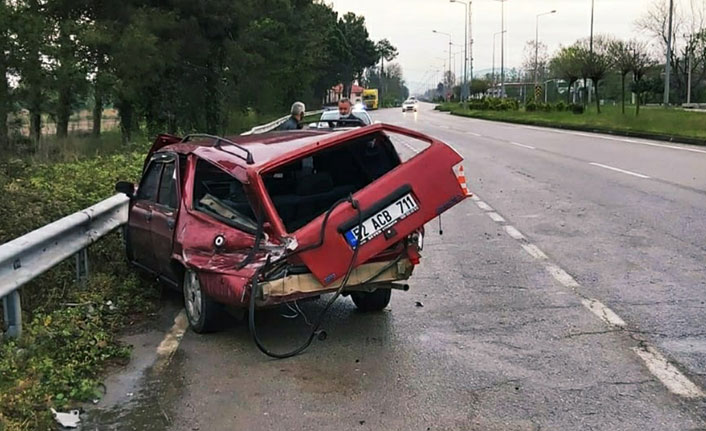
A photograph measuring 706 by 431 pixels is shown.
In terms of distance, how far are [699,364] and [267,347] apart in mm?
2921

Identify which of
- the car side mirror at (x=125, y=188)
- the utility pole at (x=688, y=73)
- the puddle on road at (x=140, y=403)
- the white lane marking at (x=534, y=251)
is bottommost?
the puddle on road at (x=140, y=403)

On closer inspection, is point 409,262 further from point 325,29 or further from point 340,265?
point 325,29

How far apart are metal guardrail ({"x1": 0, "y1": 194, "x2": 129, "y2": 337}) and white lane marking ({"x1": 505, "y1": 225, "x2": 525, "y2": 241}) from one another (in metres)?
4.65

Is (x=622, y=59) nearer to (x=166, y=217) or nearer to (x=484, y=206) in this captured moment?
(x=484, y=206)

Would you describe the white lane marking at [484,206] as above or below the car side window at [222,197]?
below

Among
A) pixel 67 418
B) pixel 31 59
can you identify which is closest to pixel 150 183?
pixel 67 418

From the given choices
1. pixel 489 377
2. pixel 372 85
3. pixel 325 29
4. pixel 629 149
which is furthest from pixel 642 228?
pixel 372 85

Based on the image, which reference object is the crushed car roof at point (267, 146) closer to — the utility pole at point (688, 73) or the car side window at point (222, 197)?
the car side window at point (222, 197)

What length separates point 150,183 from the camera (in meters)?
7.68

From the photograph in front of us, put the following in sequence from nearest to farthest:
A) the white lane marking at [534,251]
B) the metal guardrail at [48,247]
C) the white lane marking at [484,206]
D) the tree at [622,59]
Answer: the metal guardrail at [48,247] < the white lane marking at [534,251] < the white lane marking at [484,206] < the tree at [622,59]

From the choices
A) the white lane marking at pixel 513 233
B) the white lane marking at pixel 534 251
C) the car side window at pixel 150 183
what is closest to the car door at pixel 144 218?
the car side window at pixel 150 183

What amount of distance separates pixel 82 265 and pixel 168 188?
4.06 ft

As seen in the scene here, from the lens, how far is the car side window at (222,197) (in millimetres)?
6031

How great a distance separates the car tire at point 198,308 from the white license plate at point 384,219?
125 cm
